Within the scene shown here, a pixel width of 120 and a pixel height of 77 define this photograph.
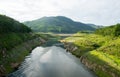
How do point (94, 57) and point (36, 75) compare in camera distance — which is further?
point (94, 57)

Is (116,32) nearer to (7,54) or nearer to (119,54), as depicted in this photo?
(119,54)

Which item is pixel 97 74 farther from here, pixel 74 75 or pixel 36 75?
pixel 36 75

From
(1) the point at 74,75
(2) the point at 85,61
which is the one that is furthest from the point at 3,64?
(2) the point at 85,61

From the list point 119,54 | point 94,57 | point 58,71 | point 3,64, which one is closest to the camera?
point 3,64

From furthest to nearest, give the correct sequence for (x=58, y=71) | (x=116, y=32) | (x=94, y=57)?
(x=116, y=32) → (x=94, y=57) → (x=58, y=71)

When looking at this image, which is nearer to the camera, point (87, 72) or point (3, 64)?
point (3, 64)

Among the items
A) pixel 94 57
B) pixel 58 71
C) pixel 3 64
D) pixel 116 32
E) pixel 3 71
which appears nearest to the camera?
pixel 3 71

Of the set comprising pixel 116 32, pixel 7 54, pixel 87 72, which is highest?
pixel 116 32

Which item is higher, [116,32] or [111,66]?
[116,32]

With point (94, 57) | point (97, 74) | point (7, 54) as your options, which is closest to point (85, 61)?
point (94, 57)
